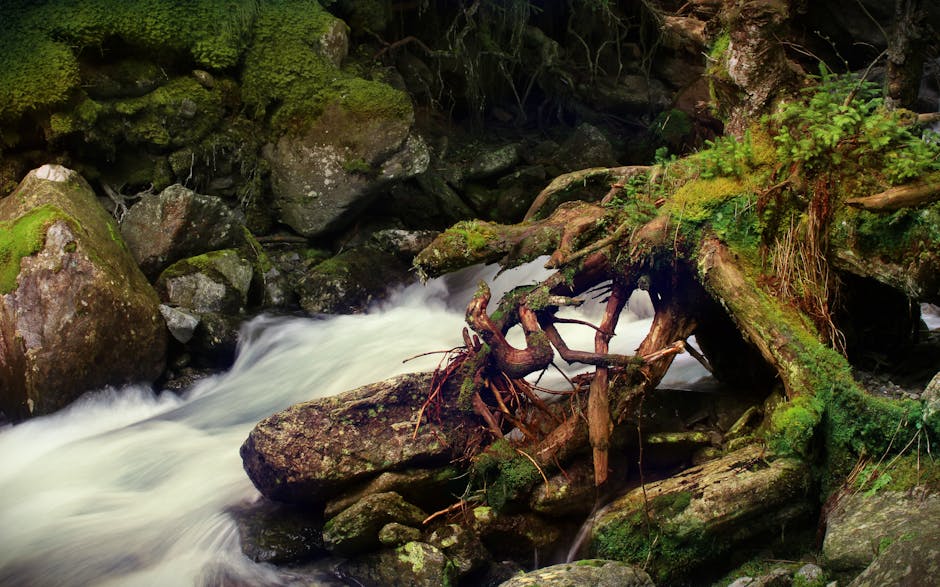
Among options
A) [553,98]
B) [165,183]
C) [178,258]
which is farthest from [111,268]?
[553,98]

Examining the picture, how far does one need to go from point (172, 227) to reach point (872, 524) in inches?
259

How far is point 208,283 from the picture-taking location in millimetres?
7656

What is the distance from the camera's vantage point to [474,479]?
451 cm

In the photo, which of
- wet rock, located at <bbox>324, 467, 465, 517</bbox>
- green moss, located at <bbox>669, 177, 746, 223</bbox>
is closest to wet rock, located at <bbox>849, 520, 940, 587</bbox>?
green moss, located at <bbox>669, 177, 746, 223</bbox>

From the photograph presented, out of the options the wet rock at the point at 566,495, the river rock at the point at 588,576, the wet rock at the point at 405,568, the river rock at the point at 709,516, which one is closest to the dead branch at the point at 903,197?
the river rock at the point at 709,516

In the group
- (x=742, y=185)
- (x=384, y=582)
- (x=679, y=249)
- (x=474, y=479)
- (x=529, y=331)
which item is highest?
(x=742, y=185)

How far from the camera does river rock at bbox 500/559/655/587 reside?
3.55 meters

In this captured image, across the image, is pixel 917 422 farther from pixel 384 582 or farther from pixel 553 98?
pixel 553 98

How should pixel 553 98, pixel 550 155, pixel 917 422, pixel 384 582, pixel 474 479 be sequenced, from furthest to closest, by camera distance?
pixel 553 98 → pixel 550 155 → pixel 474 479 → pixel 384 582 → pixel 917 422

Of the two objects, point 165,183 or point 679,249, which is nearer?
point 679,249

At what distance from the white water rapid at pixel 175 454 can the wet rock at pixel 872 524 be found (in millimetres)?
2165

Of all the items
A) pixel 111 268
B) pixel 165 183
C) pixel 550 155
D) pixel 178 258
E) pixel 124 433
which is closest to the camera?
pixel 124 433

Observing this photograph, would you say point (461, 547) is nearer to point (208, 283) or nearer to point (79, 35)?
point (208, 283)

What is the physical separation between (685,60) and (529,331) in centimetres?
826
